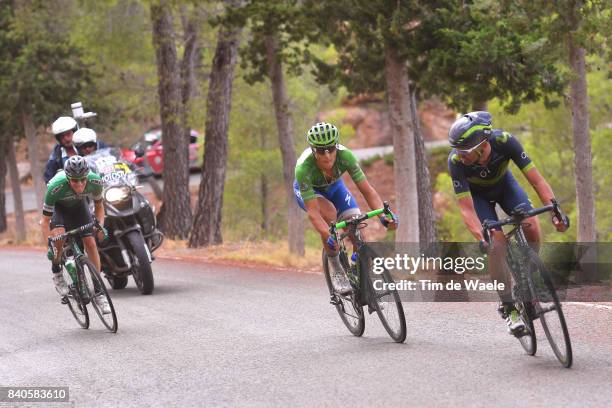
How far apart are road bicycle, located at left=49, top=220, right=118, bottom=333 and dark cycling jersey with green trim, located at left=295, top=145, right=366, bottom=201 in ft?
8.97

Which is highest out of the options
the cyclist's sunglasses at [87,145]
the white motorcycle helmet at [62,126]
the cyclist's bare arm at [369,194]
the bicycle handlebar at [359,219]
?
the white motorcycle helmet at [62,126]

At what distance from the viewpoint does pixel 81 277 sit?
38.9 ft

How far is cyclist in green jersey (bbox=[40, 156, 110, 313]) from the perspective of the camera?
455 inches

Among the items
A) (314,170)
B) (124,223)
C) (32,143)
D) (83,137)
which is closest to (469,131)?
(314,170)

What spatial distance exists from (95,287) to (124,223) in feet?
9.53

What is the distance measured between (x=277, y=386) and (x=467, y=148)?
242 cm

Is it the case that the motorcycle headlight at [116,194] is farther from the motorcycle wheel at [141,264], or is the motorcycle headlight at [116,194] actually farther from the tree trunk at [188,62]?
the tree trunk at [188,62]

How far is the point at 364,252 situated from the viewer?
32.2 feet

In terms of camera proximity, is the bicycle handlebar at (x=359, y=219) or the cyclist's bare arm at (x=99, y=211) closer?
the bicycle handlebar at (x=359, y=219)

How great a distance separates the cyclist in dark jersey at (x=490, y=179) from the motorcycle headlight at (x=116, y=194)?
254 inches

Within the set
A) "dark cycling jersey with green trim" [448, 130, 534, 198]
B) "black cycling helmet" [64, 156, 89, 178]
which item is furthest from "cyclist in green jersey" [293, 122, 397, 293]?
"black cycling helmet" [64, 156, 89, 178]

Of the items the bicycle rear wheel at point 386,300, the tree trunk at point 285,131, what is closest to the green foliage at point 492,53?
the tree trunk at point 285,131

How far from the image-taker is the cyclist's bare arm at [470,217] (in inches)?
338

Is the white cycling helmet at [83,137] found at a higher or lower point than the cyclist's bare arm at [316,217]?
higher
